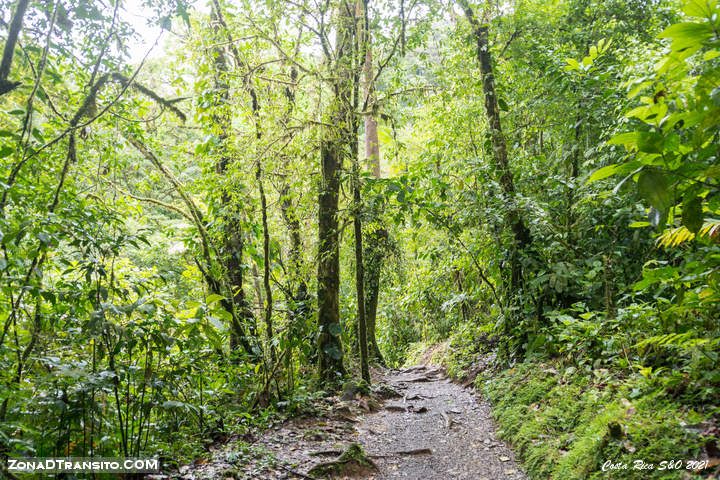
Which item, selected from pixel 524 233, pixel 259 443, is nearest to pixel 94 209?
pixel 259 443

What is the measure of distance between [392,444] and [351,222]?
12.7ft

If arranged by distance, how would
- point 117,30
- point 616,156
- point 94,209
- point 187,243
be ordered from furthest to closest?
point 187,243
point 616,156
point 94,209
point 117,30

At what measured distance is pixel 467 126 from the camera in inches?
403

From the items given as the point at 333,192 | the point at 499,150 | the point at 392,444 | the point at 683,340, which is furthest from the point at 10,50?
the point at 499,150

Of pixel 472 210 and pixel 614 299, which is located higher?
pixel 472 210

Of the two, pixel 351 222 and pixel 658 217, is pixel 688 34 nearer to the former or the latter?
pixel 658 217

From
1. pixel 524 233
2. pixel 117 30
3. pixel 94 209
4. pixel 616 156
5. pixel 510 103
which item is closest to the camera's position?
pixel 117 30

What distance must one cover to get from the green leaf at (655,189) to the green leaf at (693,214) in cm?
22

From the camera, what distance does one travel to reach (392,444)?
5504 mm

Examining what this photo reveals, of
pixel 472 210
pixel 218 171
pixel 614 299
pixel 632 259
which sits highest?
pixel 218 171

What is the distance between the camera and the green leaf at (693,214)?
6.63ft

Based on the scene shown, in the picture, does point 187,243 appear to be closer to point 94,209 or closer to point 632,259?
point 94,209

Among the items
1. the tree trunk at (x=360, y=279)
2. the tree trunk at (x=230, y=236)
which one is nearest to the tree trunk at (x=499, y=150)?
the tree trunk at (x=360, y=279)

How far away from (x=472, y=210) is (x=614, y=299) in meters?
2.60
